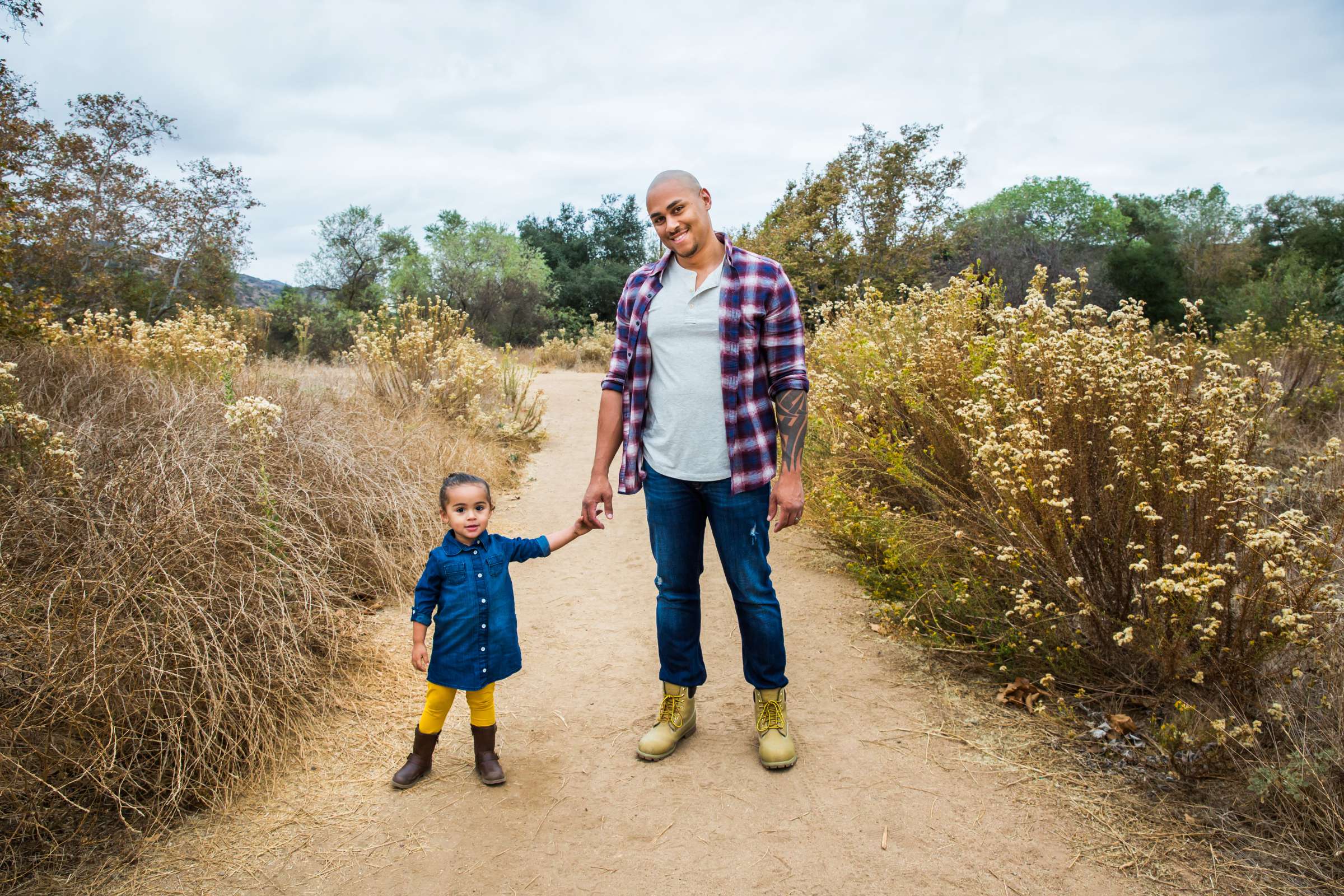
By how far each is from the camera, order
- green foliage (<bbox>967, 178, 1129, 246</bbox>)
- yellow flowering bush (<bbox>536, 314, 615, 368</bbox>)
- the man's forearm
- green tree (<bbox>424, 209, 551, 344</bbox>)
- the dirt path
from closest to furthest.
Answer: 1. the dirt path
2. the man's forearm
3. yellow flowering bush (<bbox>536, 314, 615, 368</bbox>)
4. green tree (<bbox>424, 209, 551, 344</bbox>)
5. green foliage (<bbox>967, 178, 1129, 246</bbox>)

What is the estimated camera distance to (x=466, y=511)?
2.40 meters

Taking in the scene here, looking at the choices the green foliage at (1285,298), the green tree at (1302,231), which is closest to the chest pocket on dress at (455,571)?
the green foliage at (1285,298)

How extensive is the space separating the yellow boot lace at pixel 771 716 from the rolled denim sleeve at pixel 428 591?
1135 millimetres

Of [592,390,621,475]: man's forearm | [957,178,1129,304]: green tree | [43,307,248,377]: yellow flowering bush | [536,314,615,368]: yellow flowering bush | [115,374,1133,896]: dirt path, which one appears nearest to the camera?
[115,374,1133,896]: dirt path

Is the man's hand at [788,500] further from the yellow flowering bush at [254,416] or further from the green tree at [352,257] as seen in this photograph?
the green tree at [352,257]

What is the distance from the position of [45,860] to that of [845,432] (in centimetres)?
384

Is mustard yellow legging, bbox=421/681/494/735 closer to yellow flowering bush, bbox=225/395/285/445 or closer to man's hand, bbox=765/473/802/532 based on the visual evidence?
man's hand, bbox=765/473/802/532

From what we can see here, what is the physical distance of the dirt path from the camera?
206cm

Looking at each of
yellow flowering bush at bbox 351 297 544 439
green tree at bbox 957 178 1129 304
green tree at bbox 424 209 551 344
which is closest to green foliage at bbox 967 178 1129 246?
green tree at bbox 957 178 1129 304

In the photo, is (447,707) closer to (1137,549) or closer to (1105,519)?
(1137,549)

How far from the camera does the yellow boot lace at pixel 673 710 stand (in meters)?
2.68

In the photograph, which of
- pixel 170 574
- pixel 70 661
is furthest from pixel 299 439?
pixel 70 661

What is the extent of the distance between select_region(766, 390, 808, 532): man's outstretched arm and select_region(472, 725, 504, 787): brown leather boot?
115 centimetres

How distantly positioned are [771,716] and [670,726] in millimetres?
351
